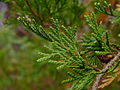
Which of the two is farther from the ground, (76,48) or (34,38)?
(34,38)

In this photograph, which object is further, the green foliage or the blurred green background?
the blurred green background

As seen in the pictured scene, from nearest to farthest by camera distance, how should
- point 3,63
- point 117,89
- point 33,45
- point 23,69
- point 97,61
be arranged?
point 97,61 → point 117,89 → point 33,45 → point 23,69 → point 3,63

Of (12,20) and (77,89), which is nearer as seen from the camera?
(77,89)

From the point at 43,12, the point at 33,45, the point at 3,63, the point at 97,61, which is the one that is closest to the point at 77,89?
the point at 97,61

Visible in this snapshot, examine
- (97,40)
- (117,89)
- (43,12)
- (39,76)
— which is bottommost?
(117,89)

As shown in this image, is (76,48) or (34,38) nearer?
A: (76,48)

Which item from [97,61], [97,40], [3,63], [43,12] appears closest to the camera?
[97,40]

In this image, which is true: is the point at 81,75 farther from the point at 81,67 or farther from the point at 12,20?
the point at 12,20

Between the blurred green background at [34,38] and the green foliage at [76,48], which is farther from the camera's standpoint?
the blurred green background at [34,38]

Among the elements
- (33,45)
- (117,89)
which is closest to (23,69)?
(33,45)

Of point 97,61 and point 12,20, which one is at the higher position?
point 12,20
